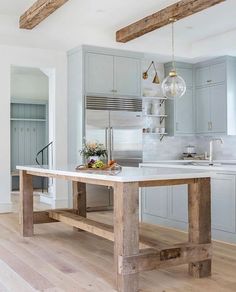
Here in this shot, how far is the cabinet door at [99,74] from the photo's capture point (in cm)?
688

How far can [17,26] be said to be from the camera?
6402mm

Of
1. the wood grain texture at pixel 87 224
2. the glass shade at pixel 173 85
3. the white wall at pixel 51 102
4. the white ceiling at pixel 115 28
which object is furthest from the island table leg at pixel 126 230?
the white wall at pixel 51 102

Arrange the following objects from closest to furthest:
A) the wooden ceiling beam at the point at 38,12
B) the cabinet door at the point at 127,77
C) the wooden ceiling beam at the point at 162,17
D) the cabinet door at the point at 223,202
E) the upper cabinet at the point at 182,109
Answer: the cabinet door at the point at 223,202, the wooden ceiling beam at the point at 38,12, the wooden ceiling beam at the point at 162,17, the cabinet door at the point at 127,77, the upper cabinet at the point at 182,109

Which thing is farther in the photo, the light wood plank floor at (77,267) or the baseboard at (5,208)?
the baseboard at (5,208)

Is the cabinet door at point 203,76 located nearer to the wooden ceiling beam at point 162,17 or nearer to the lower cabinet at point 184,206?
the wooden ceiling beam at point 162,17

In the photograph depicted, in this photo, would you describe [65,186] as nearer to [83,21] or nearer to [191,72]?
[83,21]

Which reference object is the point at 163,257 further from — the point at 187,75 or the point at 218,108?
the point at 187,75

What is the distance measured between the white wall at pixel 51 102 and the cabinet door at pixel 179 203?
2200 mm

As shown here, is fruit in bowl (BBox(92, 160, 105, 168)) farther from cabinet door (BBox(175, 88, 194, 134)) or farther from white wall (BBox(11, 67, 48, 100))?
white wall (BBox(11, 67, 48, 100))

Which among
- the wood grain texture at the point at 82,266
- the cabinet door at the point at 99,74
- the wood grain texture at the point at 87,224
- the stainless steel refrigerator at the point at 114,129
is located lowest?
the wood grain texture at the point at 82,266

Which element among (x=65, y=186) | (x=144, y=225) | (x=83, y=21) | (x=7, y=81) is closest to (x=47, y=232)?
(x=144, y=225)

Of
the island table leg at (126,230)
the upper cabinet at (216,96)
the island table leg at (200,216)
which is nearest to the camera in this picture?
the island table leg at (126,230)

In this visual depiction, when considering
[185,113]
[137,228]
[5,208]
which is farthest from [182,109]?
[137,228]

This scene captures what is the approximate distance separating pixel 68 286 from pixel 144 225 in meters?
2.62
